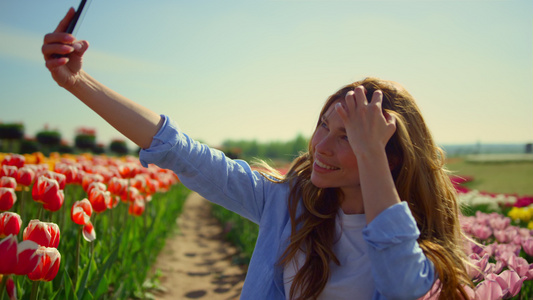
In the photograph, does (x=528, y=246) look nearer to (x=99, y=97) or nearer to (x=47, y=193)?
(x=99, y=97)

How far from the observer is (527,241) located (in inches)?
111

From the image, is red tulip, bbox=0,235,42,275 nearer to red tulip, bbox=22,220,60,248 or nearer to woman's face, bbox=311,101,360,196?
red tulip, bbox=22,220,60,248

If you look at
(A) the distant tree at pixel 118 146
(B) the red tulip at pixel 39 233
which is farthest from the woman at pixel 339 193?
(A) the distant tree at pixel 118 146

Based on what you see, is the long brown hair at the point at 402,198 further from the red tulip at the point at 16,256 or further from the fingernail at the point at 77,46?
the fingernail at the point at 77,46

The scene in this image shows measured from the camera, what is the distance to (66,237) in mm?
2648

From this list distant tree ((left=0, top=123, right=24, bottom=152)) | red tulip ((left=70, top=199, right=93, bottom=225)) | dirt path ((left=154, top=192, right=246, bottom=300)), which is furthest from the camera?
distant tree ((left=0, top=123, right=24, bottom=152))

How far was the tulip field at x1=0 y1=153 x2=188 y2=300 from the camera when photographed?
1505 mm

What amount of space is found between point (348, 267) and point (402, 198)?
0.38 meters

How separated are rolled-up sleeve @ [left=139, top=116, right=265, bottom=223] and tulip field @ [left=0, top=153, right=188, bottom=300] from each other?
516 millimetres

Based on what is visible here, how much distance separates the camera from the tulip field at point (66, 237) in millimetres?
1505

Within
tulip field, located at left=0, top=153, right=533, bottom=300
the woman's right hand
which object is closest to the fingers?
the woman's right hand

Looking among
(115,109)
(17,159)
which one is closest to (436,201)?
(115,109)

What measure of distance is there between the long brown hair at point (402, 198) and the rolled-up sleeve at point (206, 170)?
7.1 inches

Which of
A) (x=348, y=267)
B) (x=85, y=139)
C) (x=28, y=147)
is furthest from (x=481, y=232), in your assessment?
(x=85, y=139)
